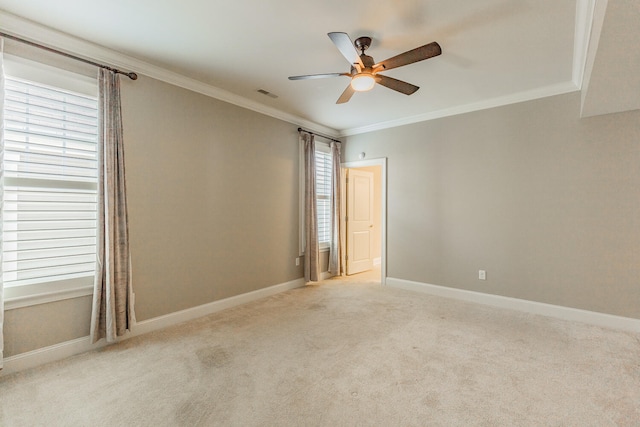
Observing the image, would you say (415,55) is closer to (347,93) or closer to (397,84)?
(397,84)

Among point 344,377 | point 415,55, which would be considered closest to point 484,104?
point 415,55

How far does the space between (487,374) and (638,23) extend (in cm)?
248

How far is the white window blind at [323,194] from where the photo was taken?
5250 millimetres

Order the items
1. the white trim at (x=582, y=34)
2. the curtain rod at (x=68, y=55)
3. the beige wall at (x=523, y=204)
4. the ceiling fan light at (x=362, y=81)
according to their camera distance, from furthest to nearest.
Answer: the beige wall at (x=523, y=204)
the ceiling fan light at (x=362, y=81)
the curtain rod at (x=68, y=55)
the white trim at (x=582, y=34)

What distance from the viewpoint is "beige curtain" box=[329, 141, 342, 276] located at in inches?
210

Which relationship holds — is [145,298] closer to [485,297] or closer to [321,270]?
[321,270]

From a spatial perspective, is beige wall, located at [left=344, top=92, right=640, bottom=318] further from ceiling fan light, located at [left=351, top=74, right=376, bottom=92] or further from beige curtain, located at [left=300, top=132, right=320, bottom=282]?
ceiling fan light, located at [left=351, top=74, right=376, bottom=92]

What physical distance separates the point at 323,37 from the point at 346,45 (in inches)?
18.1

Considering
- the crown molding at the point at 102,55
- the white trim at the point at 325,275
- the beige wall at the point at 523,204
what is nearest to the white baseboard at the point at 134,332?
the white trim at the point at 325,275

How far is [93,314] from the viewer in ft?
8.55

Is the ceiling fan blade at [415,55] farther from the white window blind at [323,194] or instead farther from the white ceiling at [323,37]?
the white window blind at [323,194]

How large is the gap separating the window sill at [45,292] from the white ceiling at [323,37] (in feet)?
6.66

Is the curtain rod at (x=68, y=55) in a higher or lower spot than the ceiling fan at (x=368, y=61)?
higher

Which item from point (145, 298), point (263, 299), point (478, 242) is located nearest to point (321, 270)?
point (263, 299)
